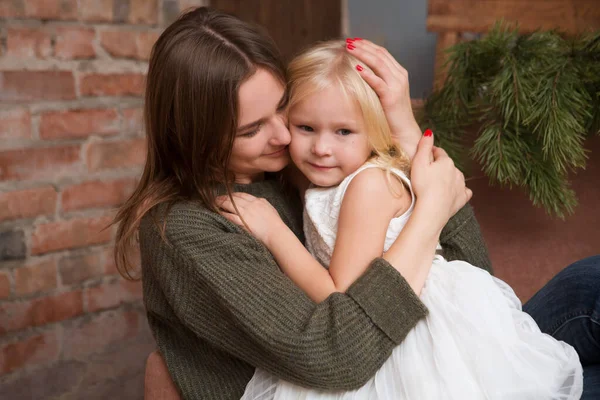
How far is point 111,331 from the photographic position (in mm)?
1950

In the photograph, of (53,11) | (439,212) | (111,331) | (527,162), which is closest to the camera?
(439,212)

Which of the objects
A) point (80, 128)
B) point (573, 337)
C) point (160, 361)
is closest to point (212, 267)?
point (160, 361)

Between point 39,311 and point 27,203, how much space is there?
0.29m

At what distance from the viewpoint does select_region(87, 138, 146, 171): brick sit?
180 cm

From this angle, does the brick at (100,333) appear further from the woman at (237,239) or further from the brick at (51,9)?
the brick at (51,9)

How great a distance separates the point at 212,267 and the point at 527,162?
29.6 inches

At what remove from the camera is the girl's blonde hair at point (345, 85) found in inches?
48.0

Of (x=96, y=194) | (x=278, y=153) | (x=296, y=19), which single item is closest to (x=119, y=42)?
(x=96, y=194)

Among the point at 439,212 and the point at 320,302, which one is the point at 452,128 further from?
the point at 320,302

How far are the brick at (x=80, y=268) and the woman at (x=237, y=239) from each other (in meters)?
0.61

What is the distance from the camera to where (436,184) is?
1.23 meters

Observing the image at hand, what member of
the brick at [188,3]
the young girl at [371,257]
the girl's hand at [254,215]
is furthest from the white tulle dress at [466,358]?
the brick at [188,3]

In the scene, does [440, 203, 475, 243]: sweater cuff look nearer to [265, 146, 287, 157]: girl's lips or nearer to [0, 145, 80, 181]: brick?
[265, 146, 287, 157]: girl's lips

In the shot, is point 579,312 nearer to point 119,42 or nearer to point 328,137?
point 328,137
